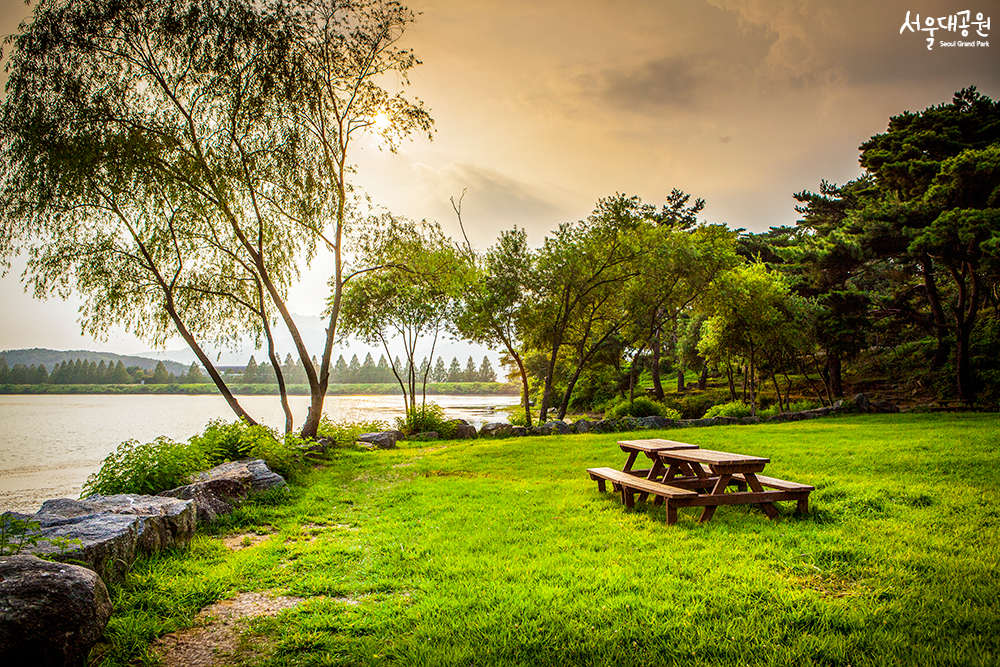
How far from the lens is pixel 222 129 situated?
1162 centimetres

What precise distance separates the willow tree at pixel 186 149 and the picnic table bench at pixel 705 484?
9.87 metres

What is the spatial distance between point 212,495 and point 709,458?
6.70 m

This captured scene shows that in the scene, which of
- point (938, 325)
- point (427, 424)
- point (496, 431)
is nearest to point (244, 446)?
point (427, 424)

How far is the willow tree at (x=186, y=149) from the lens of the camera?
980 centimetres

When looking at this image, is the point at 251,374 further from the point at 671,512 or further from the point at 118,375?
the point at 671,512

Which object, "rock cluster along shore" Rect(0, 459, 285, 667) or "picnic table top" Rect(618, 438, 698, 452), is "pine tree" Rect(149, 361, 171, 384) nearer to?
"rock cluster along shore" Rect(0, 459, 285, 667)

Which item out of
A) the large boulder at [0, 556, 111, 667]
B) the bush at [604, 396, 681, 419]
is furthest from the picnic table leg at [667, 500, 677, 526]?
the bush at [604, 396, 681, 419]

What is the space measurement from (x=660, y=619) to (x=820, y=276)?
75.5 feet

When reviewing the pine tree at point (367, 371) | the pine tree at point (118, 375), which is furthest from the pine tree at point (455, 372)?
the pine tree at point (118, 375)

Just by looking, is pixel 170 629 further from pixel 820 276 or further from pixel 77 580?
pixel 820 276

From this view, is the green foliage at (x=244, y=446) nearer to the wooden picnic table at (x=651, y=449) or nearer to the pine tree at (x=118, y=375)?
the wooden picnic table at (x=651, y=449)

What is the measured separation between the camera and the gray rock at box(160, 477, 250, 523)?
6.10 metres

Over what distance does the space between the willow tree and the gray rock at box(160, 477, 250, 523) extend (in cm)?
507

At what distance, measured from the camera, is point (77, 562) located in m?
3.59
